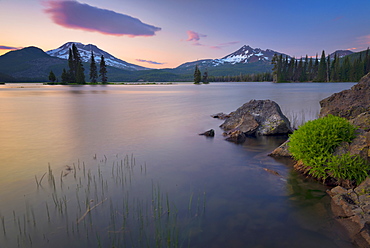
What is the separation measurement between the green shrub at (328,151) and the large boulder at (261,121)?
558 cm

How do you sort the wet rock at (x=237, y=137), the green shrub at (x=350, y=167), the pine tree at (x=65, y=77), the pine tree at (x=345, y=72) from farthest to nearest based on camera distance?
1. the pine tree at (x=345, y=72)
2. the pine tree at (x=65, y=77)
3. the wet rock at (x=237, y=137)
4. the green shrub at (x=350, y=167)

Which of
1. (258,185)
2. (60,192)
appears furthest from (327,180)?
(60,192)

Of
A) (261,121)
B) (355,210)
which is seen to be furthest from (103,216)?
(261,121)

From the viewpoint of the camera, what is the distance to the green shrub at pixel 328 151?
6703 millimetres

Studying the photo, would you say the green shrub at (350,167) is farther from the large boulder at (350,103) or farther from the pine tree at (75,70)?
the pine tree at (75,70)

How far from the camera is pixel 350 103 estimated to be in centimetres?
1326

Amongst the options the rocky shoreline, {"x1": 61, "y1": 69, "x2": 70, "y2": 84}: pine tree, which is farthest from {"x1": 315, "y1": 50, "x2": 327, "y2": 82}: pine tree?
the rocky shoreline

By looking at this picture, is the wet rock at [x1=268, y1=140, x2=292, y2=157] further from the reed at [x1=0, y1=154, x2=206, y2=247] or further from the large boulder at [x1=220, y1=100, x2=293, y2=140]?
the reed at [x1=0, y1=154, x2=206, y2=247]

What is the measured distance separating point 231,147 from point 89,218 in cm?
802

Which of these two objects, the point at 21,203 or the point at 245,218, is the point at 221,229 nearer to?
the point at 245,218

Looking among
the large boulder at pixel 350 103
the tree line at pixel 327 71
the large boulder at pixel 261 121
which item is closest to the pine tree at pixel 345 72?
the tree line at pixel 327 71

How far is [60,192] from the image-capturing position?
6.53 metres

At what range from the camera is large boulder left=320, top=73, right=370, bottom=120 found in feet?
40.9

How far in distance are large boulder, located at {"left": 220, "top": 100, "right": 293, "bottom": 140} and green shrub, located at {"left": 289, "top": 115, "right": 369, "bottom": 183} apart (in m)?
5.58
